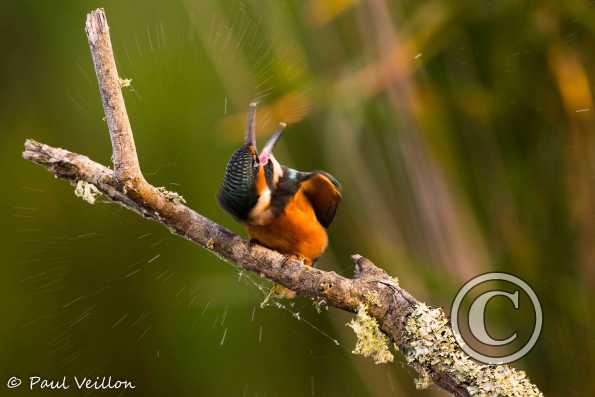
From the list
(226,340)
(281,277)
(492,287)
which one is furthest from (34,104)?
(492,287)

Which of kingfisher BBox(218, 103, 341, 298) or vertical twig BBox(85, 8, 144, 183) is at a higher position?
vertical twig BBox(85, 8, 144, 183)

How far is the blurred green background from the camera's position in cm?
181

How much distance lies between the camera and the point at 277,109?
2.03m

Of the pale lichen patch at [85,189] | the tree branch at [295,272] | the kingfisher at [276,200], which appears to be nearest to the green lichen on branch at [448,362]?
the tree branch at [295,272]

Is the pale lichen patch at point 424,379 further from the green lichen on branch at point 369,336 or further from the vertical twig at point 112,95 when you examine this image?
the vertical twig at point 112,95

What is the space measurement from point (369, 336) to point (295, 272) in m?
0.18

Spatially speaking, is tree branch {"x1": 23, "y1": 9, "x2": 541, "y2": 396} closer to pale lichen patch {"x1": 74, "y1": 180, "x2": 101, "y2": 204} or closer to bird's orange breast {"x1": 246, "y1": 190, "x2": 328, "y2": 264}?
pale lichen patch {"x1": 74, "y1": 180, "x2": 101, "y2": 204}

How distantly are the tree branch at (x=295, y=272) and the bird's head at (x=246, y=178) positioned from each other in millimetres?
176

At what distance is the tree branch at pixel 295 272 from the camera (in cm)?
122

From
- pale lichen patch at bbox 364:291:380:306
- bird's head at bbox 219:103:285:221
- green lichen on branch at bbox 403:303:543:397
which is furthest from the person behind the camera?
bird's head at bbox 219:103:285:221

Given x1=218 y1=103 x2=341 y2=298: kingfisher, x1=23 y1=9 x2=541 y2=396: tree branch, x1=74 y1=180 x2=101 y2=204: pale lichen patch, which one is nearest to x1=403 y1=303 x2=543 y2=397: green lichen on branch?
x1=23 y1=9 x2=541 y2=396: tree branch

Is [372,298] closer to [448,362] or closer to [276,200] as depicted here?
[448,362]

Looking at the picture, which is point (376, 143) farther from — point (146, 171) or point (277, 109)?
point (146, 171)

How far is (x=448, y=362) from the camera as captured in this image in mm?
1230
